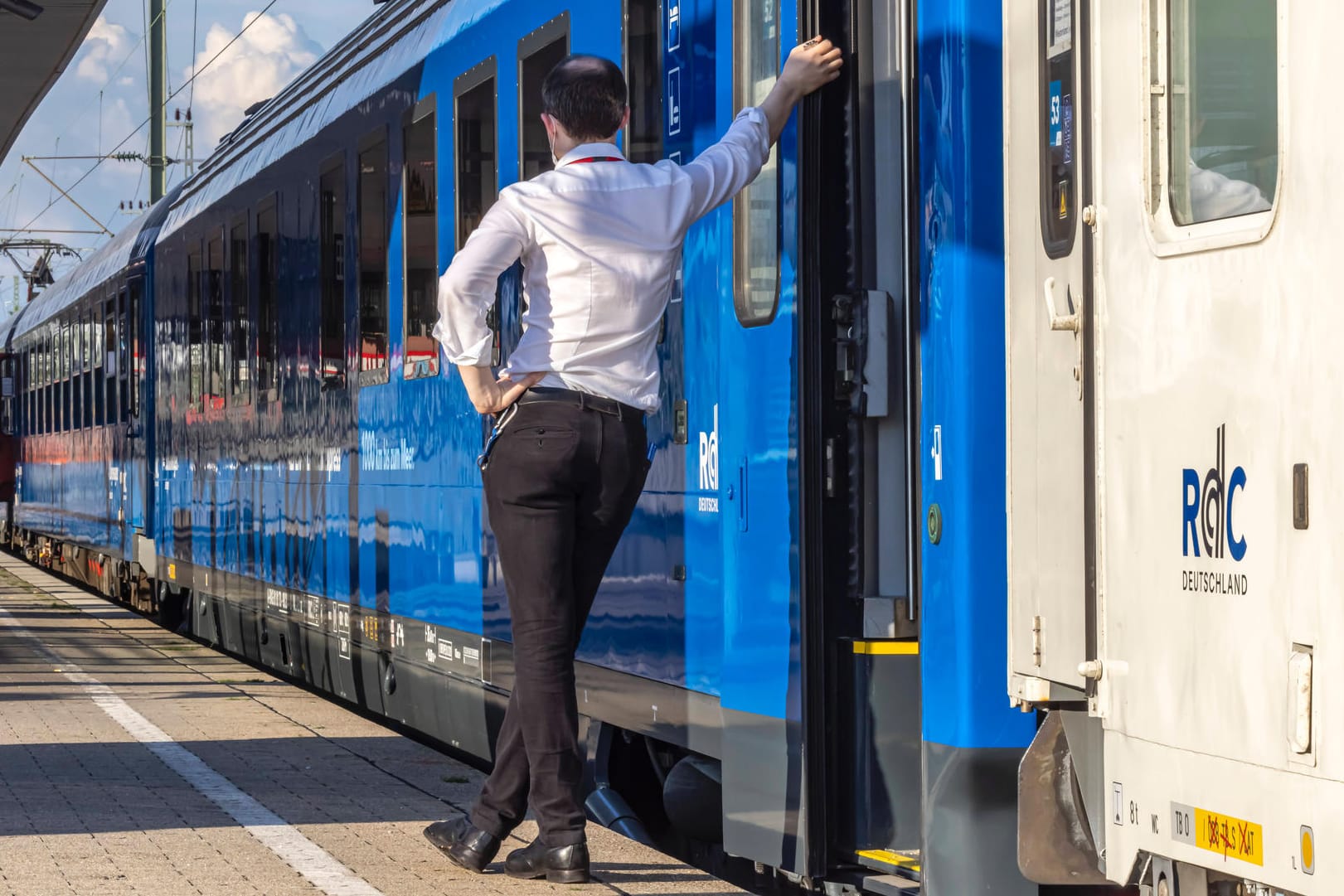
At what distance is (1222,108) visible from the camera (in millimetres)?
3828

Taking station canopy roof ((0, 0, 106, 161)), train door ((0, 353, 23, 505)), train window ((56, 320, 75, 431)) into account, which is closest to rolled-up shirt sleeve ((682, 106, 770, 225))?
station canopy roof ((0, 0, 106, 161))

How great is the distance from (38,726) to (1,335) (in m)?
26.5

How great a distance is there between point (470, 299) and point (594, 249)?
35 cm

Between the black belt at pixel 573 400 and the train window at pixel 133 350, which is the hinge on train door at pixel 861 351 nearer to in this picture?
the black belt at pixel 573 400

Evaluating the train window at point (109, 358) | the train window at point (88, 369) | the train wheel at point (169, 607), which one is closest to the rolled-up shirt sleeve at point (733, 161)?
the train wheel at point (169, 607)

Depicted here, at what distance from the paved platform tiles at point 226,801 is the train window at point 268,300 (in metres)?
1.77

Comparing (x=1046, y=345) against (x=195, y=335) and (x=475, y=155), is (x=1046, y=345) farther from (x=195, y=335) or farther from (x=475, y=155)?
(x=195, y=335)

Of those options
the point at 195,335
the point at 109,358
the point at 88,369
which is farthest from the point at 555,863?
the point at 88,369

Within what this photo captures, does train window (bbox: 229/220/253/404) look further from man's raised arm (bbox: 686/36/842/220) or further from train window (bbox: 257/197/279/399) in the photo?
man's raised arm (bbox: 686/36/842/220)

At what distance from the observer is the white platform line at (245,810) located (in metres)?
5.85

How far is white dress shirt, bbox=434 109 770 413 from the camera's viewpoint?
530 centimetres

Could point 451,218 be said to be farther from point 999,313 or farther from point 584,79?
point 999,313

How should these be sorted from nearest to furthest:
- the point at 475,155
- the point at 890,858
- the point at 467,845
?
the point at 890,858 < the point at 467,845 < the point at 475,155

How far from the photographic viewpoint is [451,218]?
8.41 meters
